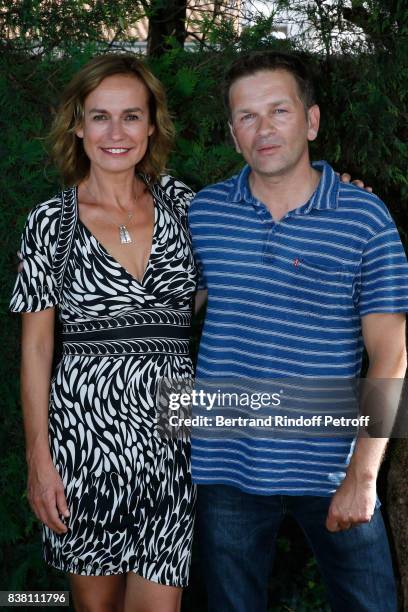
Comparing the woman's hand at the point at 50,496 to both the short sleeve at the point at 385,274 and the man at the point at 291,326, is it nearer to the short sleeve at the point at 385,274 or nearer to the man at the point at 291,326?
the man at the point at 291,326

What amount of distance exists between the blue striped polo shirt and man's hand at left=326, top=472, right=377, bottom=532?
0.33 ft

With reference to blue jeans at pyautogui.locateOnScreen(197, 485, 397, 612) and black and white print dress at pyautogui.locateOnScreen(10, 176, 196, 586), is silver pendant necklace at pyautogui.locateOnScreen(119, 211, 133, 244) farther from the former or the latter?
blue jeans at pyautogui.locateOnScreen(197, 485, 397, 612)

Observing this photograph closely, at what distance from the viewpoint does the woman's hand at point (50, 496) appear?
117 inches

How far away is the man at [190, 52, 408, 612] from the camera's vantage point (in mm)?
2756

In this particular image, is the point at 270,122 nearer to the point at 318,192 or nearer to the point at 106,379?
the point at 318,192

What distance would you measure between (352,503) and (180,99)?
190 cm

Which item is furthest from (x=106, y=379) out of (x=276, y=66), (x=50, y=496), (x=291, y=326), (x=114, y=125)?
(x=276, y=66)

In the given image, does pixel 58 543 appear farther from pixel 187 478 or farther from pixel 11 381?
pixel 11 381

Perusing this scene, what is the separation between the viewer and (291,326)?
2799 millimetres

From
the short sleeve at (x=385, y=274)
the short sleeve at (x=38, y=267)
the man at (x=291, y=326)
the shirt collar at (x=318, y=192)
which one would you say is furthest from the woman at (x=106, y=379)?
the short sleeve at (x=385, y=274)

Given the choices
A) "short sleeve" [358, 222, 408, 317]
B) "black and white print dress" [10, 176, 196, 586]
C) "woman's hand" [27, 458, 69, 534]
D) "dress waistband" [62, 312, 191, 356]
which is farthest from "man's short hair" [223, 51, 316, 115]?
"woman's hand" [27, 458, 69, 534]

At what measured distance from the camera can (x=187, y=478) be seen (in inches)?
119

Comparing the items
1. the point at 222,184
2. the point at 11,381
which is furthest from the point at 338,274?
the point at 11,381

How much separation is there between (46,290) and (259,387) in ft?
2.53
